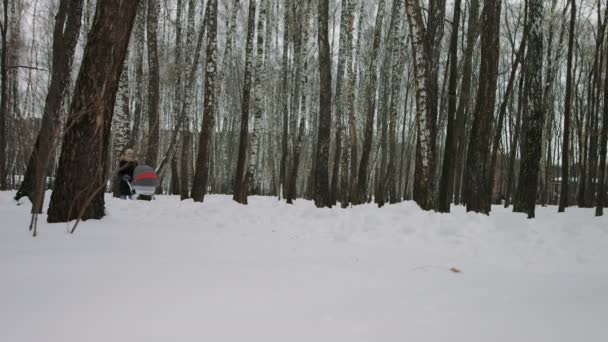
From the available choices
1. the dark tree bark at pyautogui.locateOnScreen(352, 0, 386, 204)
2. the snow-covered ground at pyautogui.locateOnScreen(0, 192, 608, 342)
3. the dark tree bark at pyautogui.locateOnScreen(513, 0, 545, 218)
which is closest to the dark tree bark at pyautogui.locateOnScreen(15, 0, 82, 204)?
the snow-covered ground at pyautogui.locateOnScreen(0, 192, 608, 342)

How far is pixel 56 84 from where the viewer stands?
455 cm

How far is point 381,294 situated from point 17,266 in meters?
2.22

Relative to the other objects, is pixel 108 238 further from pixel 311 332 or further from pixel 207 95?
pixel 207 95

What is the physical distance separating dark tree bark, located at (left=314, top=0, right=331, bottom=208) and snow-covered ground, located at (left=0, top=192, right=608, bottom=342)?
5.29 m

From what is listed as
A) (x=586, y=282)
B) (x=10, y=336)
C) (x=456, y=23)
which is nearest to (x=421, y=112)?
(x=456, y=23)

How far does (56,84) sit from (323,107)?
6279mm

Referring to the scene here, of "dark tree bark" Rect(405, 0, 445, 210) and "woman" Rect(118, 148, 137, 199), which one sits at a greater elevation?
"dark tree bark" Rect(405, 0, 445, 210)

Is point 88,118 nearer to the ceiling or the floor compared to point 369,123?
nearer to the floor

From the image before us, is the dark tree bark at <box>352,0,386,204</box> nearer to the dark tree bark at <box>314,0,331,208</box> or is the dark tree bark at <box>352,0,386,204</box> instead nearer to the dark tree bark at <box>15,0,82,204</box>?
the dark tree bark at <box>314,0,331,208</box>

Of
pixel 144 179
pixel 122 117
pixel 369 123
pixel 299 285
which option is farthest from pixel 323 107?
pixel 299 285

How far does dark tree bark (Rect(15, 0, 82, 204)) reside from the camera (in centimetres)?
347

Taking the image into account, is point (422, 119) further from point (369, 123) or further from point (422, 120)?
point (369, 123)

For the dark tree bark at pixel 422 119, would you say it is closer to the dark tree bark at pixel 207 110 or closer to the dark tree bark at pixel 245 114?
the dark tree bark at pixel 245 114

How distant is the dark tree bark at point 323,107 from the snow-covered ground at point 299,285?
208 inches
